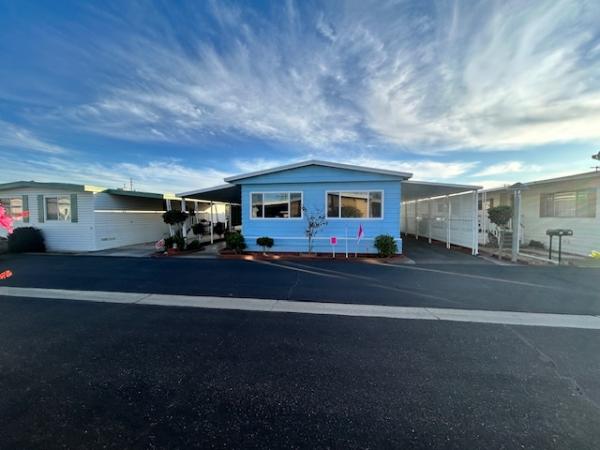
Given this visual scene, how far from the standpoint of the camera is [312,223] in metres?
10.6

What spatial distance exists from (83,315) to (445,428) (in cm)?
554

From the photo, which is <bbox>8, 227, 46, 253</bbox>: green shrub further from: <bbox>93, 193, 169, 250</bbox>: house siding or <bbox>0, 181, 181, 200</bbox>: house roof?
<bbox>93, 193, 169, 250</bbox>: house siding

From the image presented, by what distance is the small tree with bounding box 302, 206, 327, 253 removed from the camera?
416 inches

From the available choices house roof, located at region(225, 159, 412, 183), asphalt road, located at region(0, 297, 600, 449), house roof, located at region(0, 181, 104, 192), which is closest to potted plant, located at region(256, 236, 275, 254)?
Answer: house roof, located at region(225, 159, 412, 183)

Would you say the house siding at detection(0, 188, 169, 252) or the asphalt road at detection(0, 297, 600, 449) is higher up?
the house siding at detection(0, 188, 169, 252)

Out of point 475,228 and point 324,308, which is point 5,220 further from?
point 475,228

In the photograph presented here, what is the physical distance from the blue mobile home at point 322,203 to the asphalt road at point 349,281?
1.80 metres

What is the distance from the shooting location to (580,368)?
2758mm

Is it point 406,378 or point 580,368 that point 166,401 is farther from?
point 580,368

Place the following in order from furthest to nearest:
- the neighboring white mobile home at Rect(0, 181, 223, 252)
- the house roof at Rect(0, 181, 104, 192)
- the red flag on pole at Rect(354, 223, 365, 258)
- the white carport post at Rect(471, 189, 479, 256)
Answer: the neighboring white mobile home at Rect(0, 181, 223, 252) → the house roof at Rect(0, 181, 104, 192) → the white carport post at Rect(471, 189, 479, 256) → the red flag on pole at Rect(354, 223, 365, 258)

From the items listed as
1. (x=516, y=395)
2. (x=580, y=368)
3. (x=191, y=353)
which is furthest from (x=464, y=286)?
(x=191, y=353)

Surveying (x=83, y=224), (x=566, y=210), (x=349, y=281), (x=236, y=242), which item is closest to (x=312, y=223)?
(x=236, y=242)

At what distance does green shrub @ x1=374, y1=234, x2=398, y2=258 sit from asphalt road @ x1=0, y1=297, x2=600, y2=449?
5727 mm

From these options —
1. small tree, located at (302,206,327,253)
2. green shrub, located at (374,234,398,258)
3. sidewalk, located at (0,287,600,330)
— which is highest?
small tree, located at (302,206,327,253)
